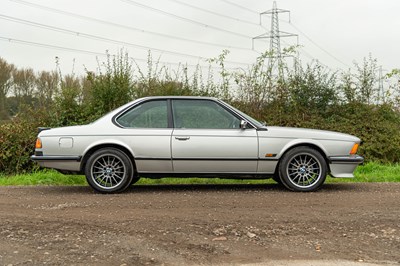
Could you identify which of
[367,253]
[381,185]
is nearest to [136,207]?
[367,253]

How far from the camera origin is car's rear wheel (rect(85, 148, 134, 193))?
7312mm

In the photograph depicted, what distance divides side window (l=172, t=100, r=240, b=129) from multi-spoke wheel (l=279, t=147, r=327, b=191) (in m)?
0.99

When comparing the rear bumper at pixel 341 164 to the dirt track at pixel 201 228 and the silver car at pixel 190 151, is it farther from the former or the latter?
the dirt track at pixel 201 228

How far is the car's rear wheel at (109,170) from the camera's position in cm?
731

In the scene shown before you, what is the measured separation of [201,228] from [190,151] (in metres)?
2.47

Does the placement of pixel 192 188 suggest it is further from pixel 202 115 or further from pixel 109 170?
pixel 109 170

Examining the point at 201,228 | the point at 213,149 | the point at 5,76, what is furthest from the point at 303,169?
the point at 5,76

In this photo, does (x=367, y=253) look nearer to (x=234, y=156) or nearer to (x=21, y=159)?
(x=234, y=156)

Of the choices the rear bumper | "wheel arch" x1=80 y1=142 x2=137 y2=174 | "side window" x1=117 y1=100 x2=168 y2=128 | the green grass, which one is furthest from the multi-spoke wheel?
"wheel arch" x1=80 y1=142 x2=137 y2=174

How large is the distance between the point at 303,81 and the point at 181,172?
756 centimetres

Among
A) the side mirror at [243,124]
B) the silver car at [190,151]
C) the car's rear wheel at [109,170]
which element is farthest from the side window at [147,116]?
the side mirror at [243,124]

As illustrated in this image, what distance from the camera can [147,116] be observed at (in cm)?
760

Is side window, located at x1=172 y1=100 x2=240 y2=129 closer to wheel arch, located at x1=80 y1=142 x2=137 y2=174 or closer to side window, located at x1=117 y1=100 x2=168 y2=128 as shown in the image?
side window, located at x1=117 y1=100 x2=168 y2=128

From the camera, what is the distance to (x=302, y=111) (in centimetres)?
1356
